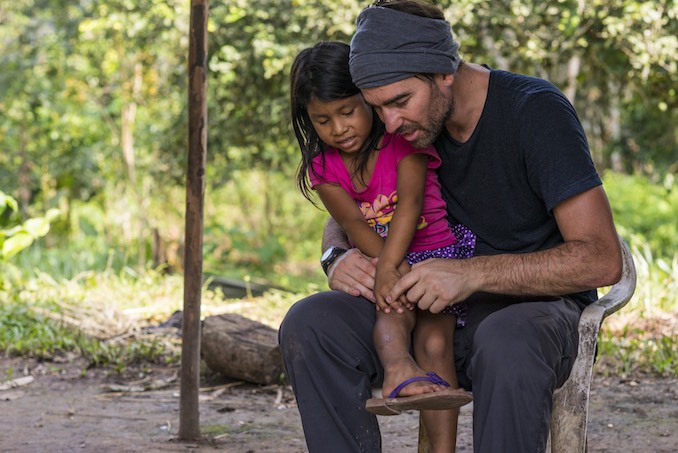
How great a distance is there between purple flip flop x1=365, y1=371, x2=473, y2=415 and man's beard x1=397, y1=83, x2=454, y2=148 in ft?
2.29

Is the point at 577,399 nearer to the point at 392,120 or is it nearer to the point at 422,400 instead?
the point at 422,400

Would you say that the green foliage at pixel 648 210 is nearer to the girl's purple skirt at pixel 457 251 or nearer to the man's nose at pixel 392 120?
the girl's purple skirt at pixel 457 251

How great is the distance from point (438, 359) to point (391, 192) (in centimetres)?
58

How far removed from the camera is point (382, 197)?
3.00m

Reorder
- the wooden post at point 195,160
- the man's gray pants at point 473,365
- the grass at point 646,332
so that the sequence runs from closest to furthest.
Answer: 1. the man's gray pants at point 473,365
2. the wooden post at point 195,160
3. the grass at point 646,332

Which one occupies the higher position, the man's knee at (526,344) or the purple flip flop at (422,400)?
the man's knee at (526,344)

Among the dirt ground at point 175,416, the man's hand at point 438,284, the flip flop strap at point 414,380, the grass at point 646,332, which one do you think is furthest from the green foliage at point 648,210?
the flip flop strap at point 414,380

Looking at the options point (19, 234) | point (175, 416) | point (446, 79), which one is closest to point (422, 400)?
point (446, 79)

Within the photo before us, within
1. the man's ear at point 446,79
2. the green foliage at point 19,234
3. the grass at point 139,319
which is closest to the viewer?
the man's ear at point 446,79

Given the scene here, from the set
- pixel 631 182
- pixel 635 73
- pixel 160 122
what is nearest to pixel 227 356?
pixel 635 73

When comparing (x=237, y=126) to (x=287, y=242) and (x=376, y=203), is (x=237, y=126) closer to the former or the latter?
A: (x=287, y=242)

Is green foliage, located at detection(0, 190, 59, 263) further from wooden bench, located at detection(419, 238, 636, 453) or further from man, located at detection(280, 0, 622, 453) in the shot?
wooden bench, located at detection(419, 238, 636, 453)

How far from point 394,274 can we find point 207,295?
4.26 m

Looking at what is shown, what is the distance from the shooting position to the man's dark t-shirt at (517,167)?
8.46ft
